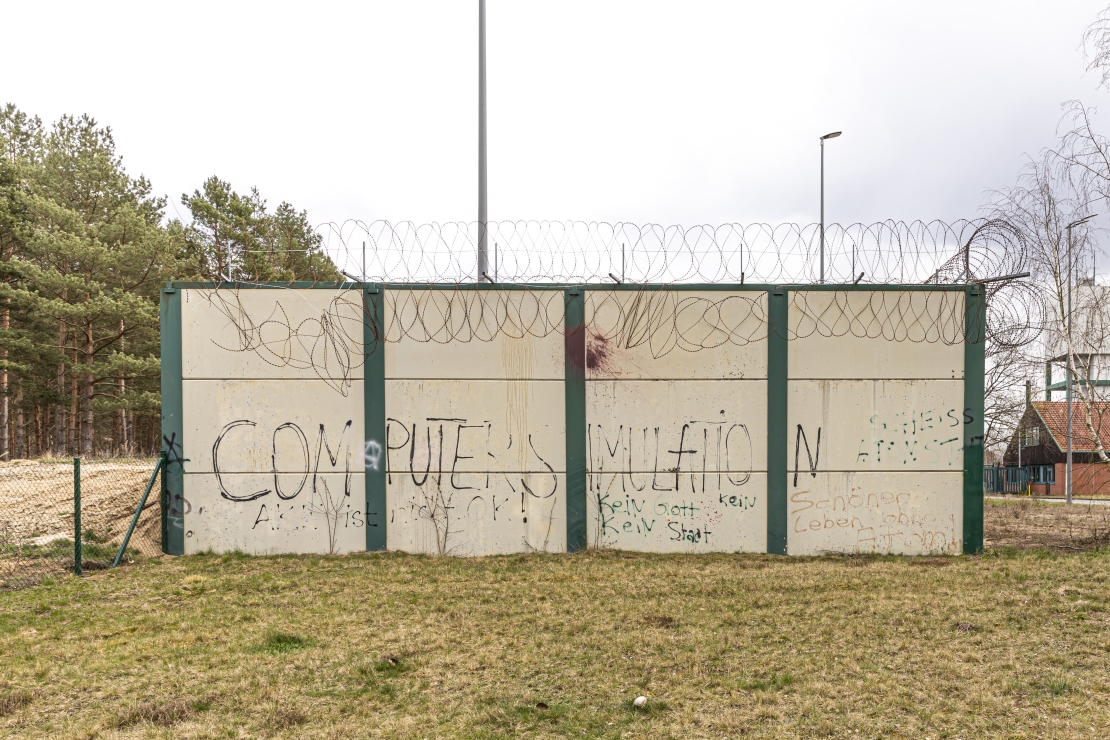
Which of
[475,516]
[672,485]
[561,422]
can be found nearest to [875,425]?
[672,485]

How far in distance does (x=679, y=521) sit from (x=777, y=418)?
6.04 feet

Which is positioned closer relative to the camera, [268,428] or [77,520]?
[77,520]

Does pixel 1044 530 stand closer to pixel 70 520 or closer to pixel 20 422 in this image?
pixel 70 520

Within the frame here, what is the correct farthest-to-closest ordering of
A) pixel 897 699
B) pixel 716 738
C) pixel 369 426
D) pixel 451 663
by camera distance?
pixel 369 426, pixel 451 663, pixel 897 699, pixel 716 738

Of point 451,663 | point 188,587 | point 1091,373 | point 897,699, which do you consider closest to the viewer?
point 897,699

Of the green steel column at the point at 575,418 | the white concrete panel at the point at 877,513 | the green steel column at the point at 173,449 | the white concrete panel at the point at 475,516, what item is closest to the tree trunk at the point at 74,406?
the green steel column at the point at 173,449

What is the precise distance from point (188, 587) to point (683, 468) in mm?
5825

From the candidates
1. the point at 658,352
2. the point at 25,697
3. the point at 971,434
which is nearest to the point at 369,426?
the point at 658,352

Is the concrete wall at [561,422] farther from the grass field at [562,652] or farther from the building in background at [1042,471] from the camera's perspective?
the building in background at [1042,471]

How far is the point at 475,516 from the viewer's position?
8.60 meters

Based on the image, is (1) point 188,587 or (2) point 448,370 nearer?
(1) point 188,587

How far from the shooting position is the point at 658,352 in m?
8.71

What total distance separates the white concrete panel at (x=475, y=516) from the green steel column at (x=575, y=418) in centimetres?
15

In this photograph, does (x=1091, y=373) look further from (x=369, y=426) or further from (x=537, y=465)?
(x=369, y=426)
